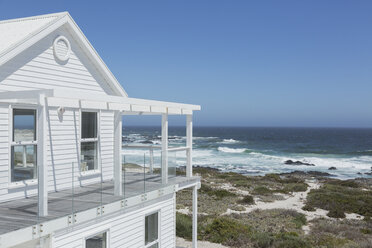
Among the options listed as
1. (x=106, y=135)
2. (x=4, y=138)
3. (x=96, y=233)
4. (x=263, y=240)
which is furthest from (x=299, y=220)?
(x=4, y=138)

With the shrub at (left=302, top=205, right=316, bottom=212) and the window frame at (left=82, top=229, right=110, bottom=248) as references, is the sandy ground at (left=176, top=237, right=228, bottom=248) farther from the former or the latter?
the shrub at (left=302, top=205, right=316, bottom=212)

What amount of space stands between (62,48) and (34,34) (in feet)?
4.17

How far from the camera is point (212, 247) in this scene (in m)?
14.8

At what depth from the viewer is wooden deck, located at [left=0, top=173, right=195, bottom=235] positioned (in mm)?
7004

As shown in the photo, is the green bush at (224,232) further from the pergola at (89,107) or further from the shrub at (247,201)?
the shrub at (247,201)

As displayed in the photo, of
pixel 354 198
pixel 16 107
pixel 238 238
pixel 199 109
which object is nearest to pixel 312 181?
pixel 354 198

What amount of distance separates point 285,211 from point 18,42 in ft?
55.7

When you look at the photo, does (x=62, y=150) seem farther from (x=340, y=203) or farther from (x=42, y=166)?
(x=340, y=203)

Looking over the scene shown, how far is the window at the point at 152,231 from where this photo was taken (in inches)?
428

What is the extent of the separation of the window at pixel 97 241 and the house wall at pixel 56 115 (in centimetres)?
126

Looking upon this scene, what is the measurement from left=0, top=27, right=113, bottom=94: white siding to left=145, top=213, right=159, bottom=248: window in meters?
4.22

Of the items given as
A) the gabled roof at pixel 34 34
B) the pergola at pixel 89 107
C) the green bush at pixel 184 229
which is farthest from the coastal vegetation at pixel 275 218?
the gabled roof at pixel 34 34

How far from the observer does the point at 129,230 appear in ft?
32.3

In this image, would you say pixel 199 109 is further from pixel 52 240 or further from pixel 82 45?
pixel 52 240
